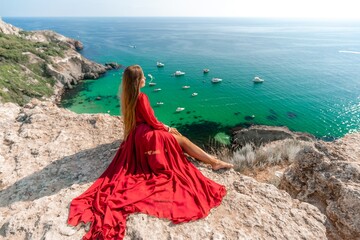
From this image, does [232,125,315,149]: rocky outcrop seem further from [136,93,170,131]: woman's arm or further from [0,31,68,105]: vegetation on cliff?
[0,31,68,105]: vegetation on cliff

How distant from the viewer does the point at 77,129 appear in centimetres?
773

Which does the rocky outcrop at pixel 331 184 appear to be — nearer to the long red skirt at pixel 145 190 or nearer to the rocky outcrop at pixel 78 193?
the rocky outcrop at pixel 78 193

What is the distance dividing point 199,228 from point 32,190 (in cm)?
383

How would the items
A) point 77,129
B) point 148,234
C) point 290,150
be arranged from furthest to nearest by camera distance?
point 290,150, point 77,129, point 148,234

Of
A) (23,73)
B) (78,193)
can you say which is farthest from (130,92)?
(23,73)

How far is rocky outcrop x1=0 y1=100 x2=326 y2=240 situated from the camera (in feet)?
12.8

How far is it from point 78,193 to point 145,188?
1.43 metres

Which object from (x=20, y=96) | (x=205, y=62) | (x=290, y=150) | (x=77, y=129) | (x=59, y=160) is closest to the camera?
(x=59, y=160)

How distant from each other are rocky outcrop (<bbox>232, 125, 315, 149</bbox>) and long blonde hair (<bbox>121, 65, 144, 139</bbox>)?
71.4 feet

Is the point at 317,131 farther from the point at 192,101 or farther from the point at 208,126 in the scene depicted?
the point at 192,101

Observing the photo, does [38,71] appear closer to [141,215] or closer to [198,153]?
[198,153]

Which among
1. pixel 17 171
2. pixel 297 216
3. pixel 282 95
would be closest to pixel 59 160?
pixel 17 171

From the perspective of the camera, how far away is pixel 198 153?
5.62 metres

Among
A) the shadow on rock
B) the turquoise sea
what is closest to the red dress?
the shadow on rock
